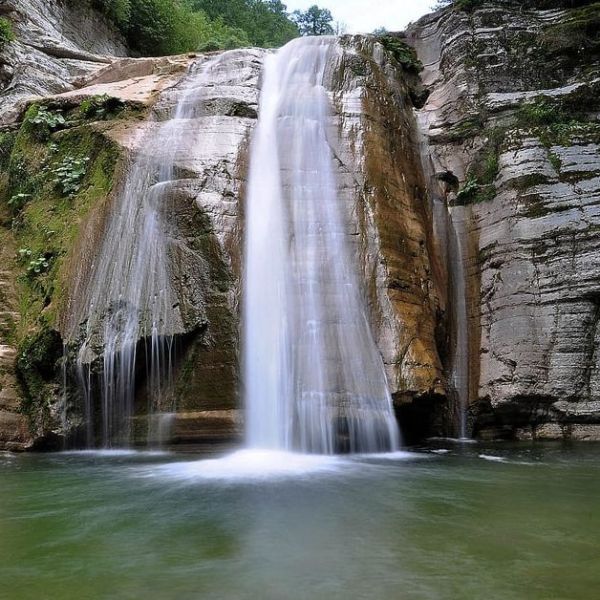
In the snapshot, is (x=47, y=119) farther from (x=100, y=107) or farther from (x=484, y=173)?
(x=484, y=173)

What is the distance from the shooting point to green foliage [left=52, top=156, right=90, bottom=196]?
1021cm

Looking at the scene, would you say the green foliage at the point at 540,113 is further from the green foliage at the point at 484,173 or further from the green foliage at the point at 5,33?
the green foliage at the point at 5,33

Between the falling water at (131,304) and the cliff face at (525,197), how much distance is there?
5.17 metres

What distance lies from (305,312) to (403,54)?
838 cm

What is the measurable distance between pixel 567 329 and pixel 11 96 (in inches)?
551

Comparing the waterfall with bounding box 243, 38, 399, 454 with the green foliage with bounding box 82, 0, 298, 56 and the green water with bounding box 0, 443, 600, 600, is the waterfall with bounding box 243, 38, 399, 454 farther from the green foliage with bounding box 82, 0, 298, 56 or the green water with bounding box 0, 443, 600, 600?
the green foliage with bounding box 82, 0, 298, 56

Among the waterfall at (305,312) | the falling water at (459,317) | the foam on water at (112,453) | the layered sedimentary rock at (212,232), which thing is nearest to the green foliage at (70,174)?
the layered sedimentary rock at (212,232)

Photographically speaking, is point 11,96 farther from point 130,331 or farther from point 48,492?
point 48,492

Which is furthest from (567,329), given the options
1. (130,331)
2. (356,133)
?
(130,331)

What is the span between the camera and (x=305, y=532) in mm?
3865

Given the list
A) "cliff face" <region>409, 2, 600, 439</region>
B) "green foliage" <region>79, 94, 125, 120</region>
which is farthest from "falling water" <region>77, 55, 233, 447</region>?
"cliff face" <region>409, 2, 600, 439</region>

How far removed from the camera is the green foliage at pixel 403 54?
13.4 m

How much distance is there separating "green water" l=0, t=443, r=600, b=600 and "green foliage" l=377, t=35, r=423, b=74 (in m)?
10.1

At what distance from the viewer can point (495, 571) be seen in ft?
9.98
